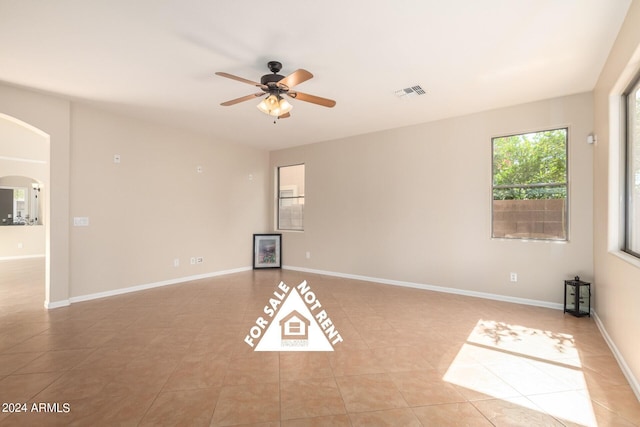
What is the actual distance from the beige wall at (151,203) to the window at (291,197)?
0.73 m

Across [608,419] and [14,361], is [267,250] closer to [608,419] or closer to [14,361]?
[14,361]

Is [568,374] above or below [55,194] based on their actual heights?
below

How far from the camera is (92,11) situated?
223 cm

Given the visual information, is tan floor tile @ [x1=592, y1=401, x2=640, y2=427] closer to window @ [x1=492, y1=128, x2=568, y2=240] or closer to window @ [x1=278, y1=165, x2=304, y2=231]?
window @ [x1=492, y1=128, x2=568, y2=240]

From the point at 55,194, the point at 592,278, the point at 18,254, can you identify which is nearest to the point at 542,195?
the point at 592,278

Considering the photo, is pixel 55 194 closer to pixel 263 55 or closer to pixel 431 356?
pixel 263 55

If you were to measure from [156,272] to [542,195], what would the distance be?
20.2ft

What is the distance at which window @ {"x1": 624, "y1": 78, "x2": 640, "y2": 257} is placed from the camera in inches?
95.7

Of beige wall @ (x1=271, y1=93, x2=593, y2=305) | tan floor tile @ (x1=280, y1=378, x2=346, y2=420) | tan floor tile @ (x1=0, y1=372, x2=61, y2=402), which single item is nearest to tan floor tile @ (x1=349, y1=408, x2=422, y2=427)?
tan floor tile @ (x1=280, y1=378, x2=346, y2=420)

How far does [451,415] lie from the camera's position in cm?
182

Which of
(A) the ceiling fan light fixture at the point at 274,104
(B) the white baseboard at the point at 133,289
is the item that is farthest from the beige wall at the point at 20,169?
(A) the ceiling fan light fixture at the point at 274,104

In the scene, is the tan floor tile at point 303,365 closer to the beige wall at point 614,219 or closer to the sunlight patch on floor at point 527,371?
the sunlight patch on floor at point 527,371

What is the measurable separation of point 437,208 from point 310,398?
372 centimetres

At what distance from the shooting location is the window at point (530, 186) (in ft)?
12.8
